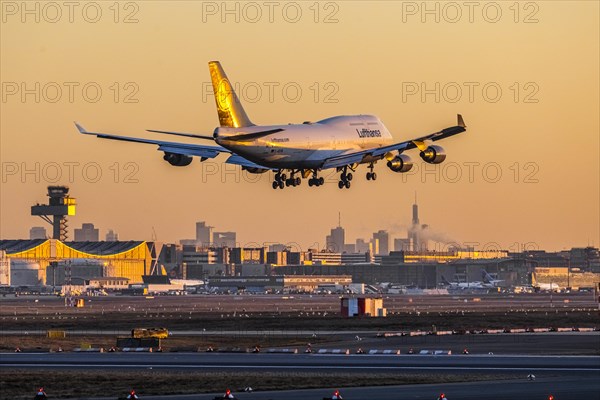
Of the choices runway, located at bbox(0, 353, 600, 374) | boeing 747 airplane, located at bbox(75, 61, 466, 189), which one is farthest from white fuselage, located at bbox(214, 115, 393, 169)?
runway, located at bbox(0, 353, 600, 374)

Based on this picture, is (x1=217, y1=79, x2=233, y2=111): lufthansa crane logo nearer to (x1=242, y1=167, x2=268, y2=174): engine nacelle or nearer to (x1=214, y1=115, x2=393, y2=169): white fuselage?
(x1=214, y1=115, x2=393, y2=169): white fuselage

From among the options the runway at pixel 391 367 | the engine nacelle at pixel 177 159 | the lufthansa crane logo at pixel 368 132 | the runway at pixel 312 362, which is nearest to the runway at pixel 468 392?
the runway at pixel 391 367

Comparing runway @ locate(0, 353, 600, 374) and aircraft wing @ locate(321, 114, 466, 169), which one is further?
aircraft wing @ locate(321, 114, 466, 169)

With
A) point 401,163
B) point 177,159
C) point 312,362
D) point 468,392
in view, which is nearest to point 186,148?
point 177,159

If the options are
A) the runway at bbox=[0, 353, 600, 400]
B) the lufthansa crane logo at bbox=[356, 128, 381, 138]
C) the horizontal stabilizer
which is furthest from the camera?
the lufthansa crane logo at bbox=[356, 128, 381, 138]

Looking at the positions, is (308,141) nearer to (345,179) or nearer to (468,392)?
(345,179)
